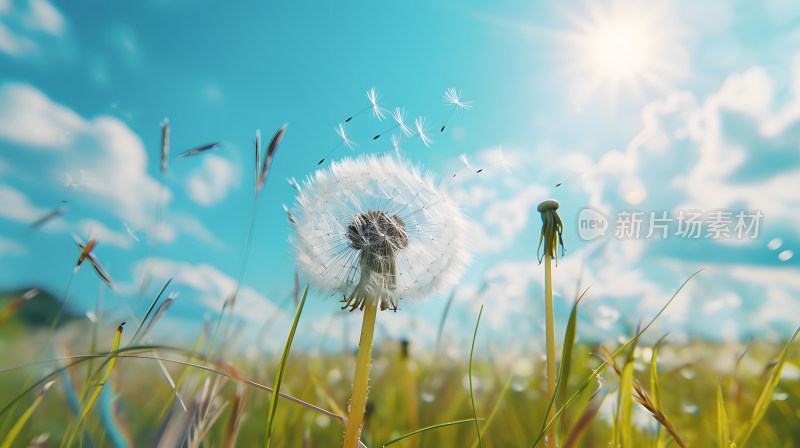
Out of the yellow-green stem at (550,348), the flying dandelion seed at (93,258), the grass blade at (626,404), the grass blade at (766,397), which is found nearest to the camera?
the grass blade at (626,404)

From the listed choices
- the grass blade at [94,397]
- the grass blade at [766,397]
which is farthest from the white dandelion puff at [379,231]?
the grass blade at [766,397]

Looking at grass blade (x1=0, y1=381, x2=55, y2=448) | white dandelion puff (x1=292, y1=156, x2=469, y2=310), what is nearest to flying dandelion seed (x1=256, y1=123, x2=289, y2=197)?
white dandelion puff (x1=292, y1=156, x2=469, y2=310)

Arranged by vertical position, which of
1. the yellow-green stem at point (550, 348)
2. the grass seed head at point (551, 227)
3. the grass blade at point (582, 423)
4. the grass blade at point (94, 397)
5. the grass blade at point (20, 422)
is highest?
the grass seed head at point (551, 227)

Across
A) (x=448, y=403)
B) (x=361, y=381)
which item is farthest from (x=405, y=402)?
A: (x=361, y=381)

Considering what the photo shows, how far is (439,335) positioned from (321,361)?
1668 mm

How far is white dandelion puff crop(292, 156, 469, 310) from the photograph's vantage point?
95.8 inches

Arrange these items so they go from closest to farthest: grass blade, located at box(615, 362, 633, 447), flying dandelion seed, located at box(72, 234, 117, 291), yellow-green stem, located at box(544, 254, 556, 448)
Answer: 1. grass blade, located at box(615, 362, 633, 447)
2. yellow-green stem, located at box(544, 254, 556, 448)
3. flying dandelion seed, located at box(72, 234, 117, 291)

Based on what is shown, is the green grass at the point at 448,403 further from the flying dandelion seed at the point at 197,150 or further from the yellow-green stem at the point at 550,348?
the flying dandelion seed at the point at 197,150

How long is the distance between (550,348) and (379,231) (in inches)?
41.7

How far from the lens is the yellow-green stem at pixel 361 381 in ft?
5.95

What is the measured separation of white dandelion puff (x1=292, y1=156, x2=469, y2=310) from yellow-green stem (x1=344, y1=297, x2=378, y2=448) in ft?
1.08

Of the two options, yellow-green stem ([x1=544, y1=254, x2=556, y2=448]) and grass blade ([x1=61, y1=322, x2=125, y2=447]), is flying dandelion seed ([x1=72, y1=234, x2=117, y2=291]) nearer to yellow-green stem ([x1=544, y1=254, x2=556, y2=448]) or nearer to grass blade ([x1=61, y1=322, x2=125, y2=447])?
grass blade ([x1=61, y1=322, x2=125, y2=447])

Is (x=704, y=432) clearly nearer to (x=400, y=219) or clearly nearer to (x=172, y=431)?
(x=400, y=219)

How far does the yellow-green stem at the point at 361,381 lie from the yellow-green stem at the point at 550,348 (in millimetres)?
755
